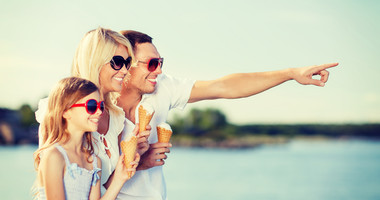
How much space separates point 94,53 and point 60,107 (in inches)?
18.7

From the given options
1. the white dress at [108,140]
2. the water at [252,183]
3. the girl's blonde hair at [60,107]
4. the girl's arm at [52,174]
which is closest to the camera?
the girl's arm at [52,174]

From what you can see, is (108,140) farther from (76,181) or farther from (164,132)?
(76,181)

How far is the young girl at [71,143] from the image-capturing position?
9.07 feet

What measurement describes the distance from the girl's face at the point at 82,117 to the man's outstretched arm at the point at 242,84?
3.60ft

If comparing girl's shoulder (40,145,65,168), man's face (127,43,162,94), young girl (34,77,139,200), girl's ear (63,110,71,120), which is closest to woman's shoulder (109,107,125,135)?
man's face (127,43,162,94)

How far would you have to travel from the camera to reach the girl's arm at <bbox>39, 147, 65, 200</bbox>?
8.91 feet

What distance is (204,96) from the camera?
3.90 m

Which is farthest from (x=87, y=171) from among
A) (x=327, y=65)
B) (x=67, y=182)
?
(x=327, y=65)

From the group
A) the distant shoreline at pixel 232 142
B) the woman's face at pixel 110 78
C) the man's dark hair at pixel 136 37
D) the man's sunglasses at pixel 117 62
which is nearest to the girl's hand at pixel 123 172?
the woman's face at pixel 110 78

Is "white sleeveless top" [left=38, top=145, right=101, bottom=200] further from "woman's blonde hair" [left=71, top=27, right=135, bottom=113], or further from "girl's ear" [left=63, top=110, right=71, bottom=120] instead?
"woman's blonde hair" [left=71, top=27, right=135, bottom=113]

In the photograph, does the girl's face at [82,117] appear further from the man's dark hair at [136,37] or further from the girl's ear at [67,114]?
the man's dark hair at [136,37]

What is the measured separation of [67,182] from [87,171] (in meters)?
0.14

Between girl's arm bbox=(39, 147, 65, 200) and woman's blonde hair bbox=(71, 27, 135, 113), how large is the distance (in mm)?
528

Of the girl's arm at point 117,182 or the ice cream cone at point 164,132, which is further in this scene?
the ice cream cone at point 164,132
